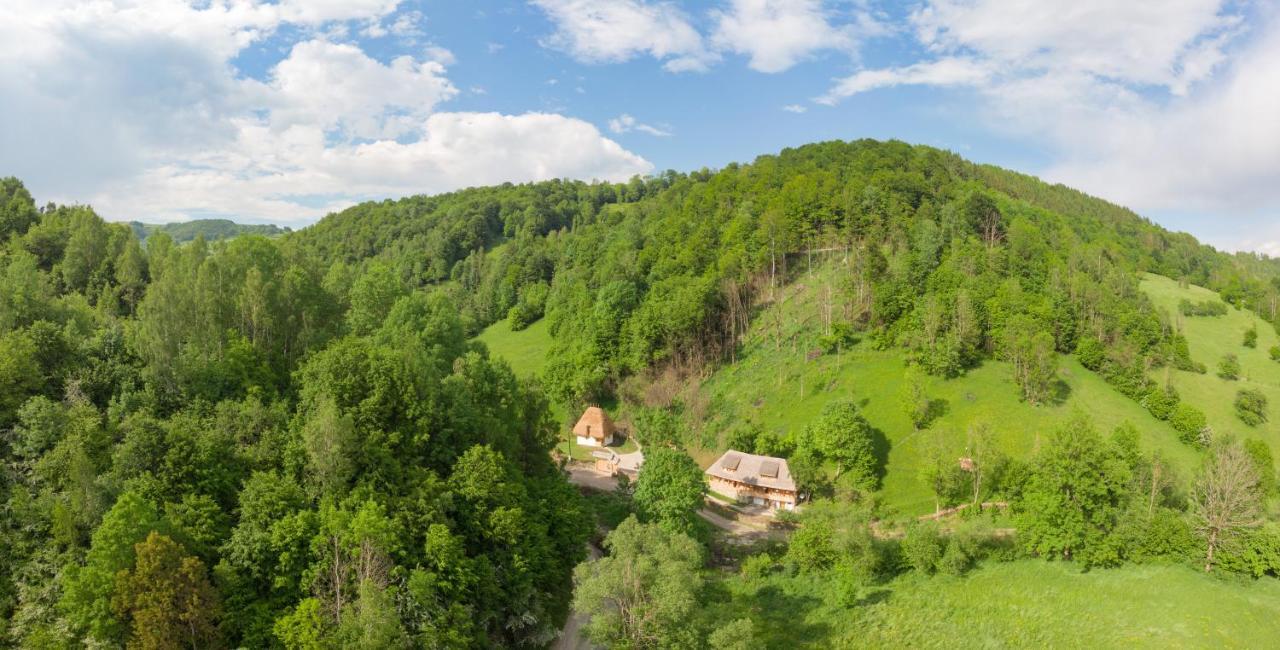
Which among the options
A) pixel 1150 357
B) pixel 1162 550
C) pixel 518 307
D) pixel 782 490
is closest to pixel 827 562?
pixel 782 490

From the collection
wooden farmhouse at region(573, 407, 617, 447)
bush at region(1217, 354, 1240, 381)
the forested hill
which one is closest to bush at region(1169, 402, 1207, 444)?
the forested hill

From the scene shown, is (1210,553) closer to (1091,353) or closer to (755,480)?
(755,480)

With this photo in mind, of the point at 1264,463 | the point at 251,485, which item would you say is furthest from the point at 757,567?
the point at 1264,463

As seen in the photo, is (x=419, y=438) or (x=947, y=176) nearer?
(x=419, y=438)

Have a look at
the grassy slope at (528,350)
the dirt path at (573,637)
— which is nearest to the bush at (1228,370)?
the grassy slope at (528,350)

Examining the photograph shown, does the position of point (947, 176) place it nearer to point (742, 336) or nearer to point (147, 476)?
point (742, 336)

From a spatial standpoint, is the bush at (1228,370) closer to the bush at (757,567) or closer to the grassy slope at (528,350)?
the bush at (757,567)

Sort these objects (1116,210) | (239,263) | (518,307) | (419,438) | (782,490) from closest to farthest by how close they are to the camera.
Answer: (419,438)
(239,263)
(782,490)
(518,307)
(1116,210)

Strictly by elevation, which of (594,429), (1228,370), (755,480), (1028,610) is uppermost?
(1228,370)
